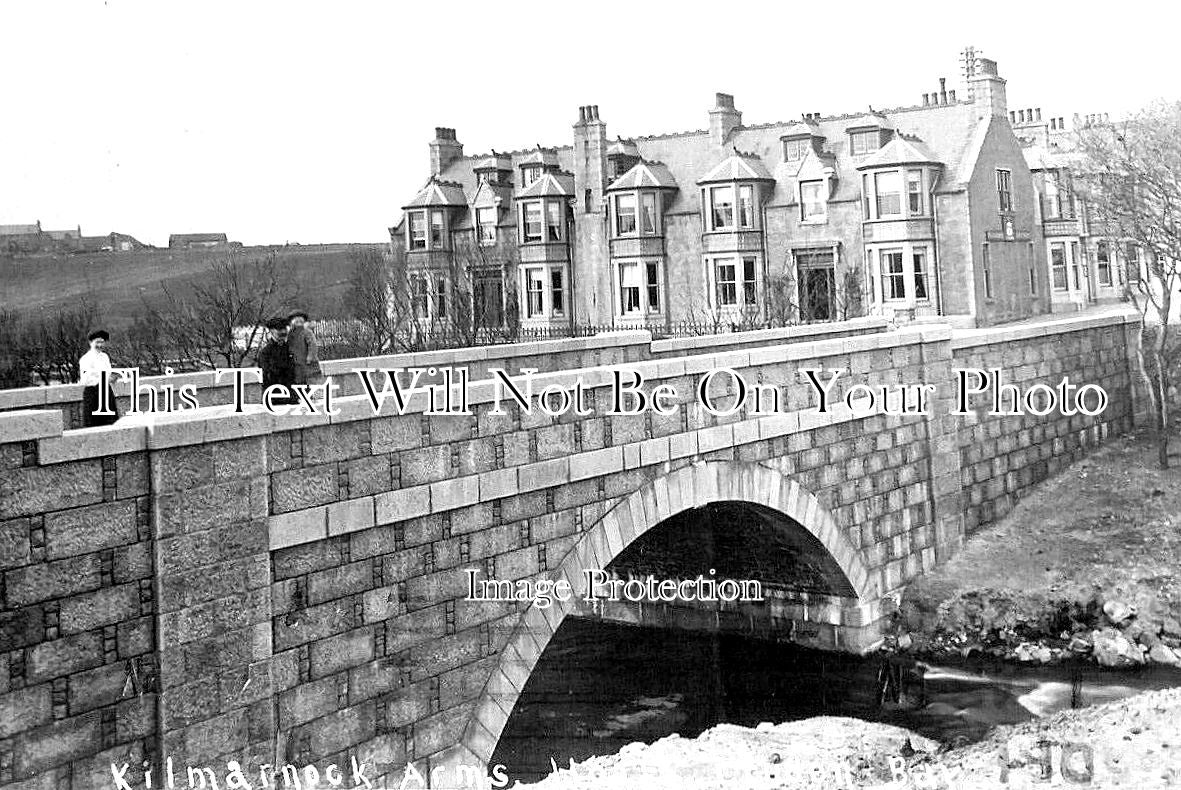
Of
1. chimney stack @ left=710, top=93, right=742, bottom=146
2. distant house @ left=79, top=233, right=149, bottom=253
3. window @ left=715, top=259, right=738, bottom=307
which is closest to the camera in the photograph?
distant house @ left=79, top=233, right=149, bottom=253

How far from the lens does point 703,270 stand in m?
43.3

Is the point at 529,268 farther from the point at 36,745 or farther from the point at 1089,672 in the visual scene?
the point at 36,745

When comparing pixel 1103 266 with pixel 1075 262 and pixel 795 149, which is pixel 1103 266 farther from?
pixel 795 149

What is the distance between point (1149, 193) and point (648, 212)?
62.4ft

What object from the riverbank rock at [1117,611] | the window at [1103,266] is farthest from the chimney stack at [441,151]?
the riverbank rock at [1117,611]

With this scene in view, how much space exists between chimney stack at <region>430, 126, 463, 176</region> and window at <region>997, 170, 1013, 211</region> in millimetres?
22582

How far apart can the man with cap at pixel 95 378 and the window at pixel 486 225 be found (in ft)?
116

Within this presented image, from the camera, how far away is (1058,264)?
141ft

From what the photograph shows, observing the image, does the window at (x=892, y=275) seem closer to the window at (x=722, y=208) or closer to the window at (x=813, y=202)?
the window at (x=813, y=202)

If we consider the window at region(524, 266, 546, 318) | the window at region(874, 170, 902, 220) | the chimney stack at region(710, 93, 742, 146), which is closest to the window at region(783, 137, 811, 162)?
the chimney stack at region(710, 93, 742, 146)

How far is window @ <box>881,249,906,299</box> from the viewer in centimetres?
3894

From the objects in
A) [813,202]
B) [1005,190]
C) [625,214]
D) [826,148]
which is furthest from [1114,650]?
[625,214]

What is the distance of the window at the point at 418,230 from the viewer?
159 ft

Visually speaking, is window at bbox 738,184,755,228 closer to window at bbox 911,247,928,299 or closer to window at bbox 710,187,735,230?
window at bbox 710,187,735,230
